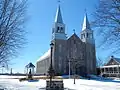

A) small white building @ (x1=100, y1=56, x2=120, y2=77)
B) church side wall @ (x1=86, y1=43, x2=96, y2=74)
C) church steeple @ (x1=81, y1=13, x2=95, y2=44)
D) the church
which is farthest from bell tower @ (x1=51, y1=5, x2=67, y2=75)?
small white building @ (x1=100, y1=56, x2=120, y2=77)

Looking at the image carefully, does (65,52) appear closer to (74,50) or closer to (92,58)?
(74,50)

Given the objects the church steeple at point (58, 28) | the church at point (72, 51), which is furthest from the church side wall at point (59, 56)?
the church steeple at point (58, 28)

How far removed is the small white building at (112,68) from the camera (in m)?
59.1

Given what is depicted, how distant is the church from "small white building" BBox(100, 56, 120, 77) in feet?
11.5

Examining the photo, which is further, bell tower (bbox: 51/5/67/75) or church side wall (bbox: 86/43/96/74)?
church side wall (bbox: 86/43/96/74)

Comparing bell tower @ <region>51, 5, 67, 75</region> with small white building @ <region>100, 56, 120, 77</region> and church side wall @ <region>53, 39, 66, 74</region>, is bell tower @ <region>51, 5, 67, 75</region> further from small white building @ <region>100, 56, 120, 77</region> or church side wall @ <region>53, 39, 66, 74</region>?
small white building @ <region>100, 56, 120, 77</region>

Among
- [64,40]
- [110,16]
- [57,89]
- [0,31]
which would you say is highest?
[64,40]

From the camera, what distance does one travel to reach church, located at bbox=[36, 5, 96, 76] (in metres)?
57.6

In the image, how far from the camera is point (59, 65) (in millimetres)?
57281

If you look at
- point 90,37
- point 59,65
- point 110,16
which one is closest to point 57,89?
point 110,16

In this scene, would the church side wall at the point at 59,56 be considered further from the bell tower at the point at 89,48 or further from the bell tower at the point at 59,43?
the bell tower at the point at 89,48

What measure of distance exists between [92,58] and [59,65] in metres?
12.9

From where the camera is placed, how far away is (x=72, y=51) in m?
61.7

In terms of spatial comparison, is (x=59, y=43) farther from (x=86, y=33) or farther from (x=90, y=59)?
(x=90, y=59)
